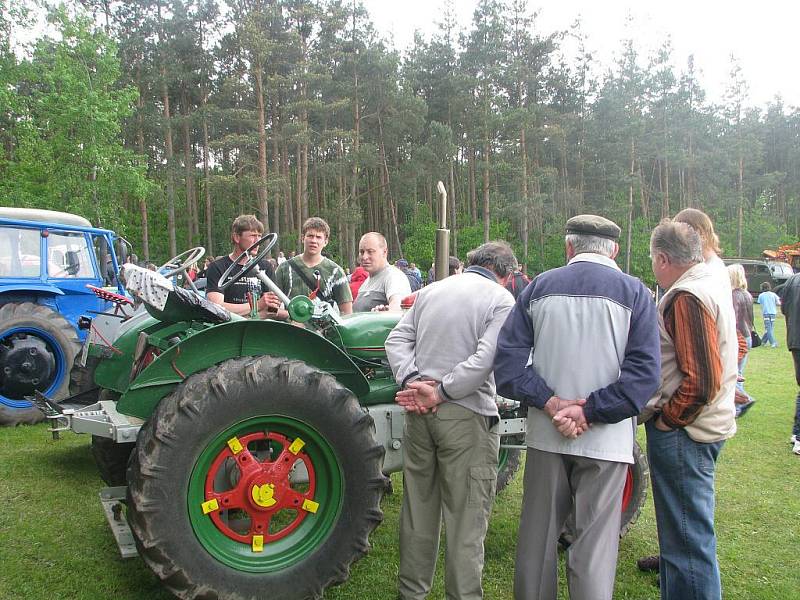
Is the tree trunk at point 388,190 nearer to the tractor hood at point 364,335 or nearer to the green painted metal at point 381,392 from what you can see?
the tractor hood at point 364,335

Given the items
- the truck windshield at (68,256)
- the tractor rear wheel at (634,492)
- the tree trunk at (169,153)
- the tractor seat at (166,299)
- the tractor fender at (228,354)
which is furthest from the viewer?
the tree trunk at (169,153)

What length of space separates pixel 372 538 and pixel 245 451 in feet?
4.14

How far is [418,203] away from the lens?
139 ft

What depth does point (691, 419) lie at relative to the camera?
2.63m

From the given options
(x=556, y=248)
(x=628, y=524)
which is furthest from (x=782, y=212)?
(x=628, y=524)

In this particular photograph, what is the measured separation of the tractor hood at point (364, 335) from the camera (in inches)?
149

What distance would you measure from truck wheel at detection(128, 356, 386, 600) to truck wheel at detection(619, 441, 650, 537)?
5.10 ft

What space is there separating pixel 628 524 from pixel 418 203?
39.2m

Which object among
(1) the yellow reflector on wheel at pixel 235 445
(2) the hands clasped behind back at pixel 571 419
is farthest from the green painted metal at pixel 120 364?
(2) the hands clasped behind back at pixel 571 419

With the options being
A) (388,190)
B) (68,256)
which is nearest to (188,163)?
(388,190)

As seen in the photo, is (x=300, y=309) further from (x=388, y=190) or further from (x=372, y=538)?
(x=388, y=190)

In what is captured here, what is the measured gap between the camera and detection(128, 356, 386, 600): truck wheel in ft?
9.02

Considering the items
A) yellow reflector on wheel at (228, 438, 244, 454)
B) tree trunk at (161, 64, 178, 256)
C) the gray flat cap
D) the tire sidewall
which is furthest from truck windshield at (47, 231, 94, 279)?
tree trunk at (161, 64, 178, 256)

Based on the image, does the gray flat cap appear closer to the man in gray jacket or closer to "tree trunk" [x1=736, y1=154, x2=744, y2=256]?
the man in gray jacket
